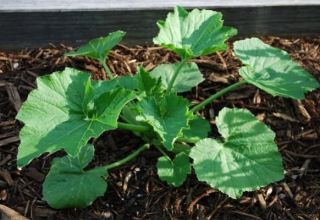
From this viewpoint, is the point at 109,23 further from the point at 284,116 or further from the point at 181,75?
the point at 284,116

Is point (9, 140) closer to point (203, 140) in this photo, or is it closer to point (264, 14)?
point (203, 140)

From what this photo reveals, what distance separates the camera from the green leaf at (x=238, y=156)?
2.47m

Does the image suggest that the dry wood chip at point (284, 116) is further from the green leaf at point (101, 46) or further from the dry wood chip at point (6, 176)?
the dry wood chip at point (6, 176)

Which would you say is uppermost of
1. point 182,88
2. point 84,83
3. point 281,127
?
point 84,83

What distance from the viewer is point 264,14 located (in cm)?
321

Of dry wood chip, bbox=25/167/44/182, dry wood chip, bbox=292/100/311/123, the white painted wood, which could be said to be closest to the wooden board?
the white painted wood

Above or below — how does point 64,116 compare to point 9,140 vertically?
above

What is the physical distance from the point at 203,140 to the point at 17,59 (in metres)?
1.12

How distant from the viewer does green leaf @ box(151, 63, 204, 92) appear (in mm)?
2904

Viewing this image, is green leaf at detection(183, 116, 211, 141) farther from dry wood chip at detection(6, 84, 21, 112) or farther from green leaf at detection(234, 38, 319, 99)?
dry wood chip at detection(6, 84, 21, 112)

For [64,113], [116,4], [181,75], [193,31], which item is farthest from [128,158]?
[116,4]

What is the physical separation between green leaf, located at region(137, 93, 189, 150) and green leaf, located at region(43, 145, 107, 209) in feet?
1.14

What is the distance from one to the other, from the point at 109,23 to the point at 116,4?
0.10m

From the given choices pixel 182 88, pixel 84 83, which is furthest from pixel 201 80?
pixel 84 83
